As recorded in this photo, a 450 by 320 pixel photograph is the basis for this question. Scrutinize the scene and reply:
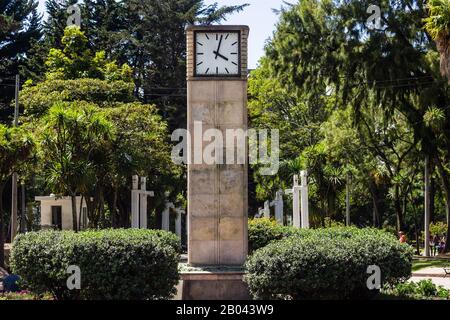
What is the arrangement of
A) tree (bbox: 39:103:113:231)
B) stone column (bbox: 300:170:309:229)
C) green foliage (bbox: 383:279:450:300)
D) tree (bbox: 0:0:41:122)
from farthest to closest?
tree (bbox: 0:0:41:122)
tree (bbox: 39:103:113:231)
stone column (bbox: 300:170:309:229)
green foliage (bbox: 383:279:450:300)

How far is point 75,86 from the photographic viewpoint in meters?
38.8

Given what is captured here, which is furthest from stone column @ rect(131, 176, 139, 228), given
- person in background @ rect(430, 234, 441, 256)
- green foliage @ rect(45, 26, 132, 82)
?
person in background @ rect(430, 234, 441, 256)

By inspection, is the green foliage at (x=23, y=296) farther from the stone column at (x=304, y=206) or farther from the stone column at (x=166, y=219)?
the stone column at (x=166, y=219)

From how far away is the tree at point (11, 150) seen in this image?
24672 millimetres

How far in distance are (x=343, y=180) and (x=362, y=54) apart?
12134 mm

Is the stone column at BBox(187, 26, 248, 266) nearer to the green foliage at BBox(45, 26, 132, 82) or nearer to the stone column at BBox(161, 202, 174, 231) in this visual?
the stone column at BBox(161, 202, 174, 231)

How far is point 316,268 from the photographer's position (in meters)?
13.0

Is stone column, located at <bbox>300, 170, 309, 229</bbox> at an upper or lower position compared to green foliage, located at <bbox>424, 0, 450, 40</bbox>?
lower

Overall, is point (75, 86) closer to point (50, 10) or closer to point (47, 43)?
point (47, 43)

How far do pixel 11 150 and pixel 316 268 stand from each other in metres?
14.6

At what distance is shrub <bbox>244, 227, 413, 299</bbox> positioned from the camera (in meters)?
13.0

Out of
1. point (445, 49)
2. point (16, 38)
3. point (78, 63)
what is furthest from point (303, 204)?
point (16, 38)

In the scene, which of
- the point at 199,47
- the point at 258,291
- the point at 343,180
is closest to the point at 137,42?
the point at 343,180

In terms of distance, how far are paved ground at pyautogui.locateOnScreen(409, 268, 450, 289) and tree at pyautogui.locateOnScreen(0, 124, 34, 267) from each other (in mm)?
13134
